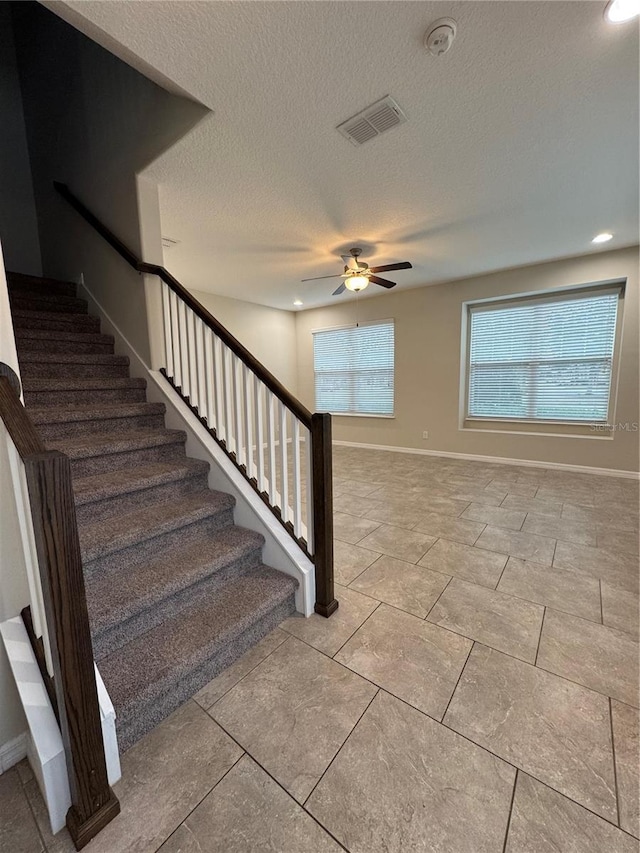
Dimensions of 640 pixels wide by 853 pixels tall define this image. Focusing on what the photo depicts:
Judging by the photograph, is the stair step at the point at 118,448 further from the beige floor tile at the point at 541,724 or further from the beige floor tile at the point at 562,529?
Result: the beige floor tile at the point at 562,529

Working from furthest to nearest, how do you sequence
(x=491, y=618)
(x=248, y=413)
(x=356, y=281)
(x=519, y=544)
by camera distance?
(x=356, y=281), (x=519, y=544), (x=248, y=413), (x=491, y=618)

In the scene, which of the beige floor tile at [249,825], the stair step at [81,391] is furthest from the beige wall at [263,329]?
the beige floor tile at [249,825]

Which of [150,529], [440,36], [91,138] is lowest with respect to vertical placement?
[150,529]

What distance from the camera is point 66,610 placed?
0.90 metres

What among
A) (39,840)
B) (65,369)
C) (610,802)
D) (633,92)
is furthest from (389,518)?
(633,92)

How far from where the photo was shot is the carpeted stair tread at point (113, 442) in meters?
1.99

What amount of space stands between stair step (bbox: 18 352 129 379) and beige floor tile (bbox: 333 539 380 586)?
7.52 ft

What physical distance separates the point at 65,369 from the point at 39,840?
2573mm

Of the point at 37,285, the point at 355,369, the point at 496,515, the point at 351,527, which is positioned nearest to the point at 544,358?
the point at 496,515

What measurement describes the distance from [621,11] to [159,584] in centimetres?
316

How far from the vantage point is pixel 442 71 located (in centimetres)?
170

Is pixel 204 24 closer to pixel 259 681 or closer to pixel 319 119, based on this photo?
pixel 319 119

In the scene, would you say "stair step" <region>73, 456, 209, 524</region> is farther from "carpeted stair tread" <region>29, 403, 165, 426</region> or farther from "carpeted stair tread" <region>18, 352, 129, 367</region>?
"carpeted stair tread" <region>18, 352, 129, 367</region>

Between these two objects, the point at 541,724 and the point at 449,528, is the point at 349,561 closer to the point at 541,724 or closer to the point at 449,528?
the point at 449,528
